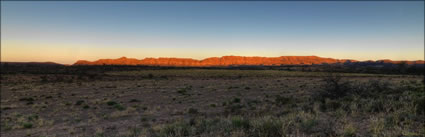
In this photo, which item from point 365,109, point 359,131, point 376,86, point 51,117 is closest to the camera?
point 359,131

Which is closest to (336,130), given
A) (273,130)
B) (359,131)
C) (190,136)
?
(359,131)

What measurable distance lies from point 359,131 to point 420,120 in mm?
1877

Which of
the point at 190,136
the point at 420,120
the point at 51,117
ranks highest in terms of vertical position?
the point at 420,120

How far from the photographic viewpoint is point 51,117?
10.9 m

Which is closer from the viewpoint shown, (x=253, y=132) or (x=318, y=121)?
(x=253, y=132)

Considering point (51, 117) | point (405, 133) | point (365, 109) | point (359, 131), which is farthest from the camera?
point (51, 117)

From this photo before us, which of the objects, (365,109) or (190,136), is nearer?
(190,136)

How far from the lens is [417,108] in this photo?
5.86m

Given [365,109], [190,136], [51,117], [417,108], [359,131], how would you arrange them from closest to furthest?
[359,131] → [190,136] → [417,108] → [365,109] → [51,117]

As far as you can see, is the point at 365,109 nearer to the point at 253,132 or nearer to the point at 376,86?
the point at 253,132

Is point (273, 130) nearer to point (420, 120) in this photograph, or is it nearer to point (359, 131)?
point (359, 131)

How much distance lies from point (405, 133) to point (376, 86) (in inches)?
487

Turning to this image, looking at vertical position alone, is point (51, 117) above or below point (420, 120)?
below

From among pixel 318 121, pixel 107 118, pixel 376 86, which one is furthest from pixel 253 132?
pixel 376 86
